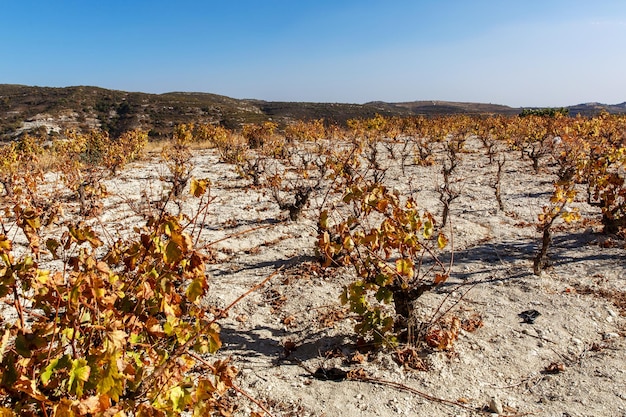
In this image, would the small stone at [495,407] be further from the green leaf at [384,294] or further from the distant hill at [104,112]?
the distant hill at [104,112]

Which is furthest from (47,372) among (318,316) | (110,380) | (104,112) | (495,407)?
(104,112)

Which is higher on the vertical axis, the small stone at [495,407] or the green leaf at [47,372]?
the green leaf at [47,372]

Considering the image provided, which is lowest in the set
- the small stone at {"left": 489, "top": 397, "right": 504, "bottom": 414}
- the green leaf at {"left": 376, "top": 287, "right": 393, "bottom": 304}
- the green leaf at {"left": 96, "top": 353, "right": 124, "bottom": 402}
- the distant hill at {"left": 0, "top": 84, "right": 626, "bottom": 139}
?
the small stone at {"left": 489, "top": 397, "right": 504, "bottom": 414}

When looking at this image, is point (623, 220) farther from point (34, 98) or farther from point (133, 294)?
point (34, 98)

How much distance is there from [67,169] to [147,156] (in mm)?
8128

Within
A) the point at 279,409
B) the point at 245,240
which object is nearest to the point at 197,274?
the point at 279,409

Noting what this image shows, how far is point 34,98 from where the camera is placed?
157ft

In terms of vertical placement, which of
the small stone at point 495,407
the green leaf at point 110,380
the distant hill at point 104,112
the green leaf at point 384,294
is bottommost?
the small stone at point 495,407

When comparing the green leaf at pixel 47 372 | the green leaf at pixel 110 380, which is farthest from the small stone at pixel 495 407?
the green leaf at pixel 47 372

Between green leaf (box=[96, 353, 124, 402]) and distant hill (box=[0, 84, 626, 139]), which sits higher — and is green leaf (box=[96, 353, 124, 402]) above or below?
below

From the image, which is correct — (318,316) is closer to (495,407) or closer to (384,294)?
(384,294)

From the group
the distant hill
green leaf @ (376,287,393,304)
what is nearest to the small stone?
green leaf @ (376,287,393,304)

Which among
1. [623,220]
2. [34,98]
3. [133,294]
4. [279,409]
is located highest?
[34,98]

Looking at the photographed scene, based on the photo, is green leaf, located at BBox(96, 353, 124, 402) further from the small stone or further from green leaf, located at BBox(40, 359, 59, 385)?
the small stone
